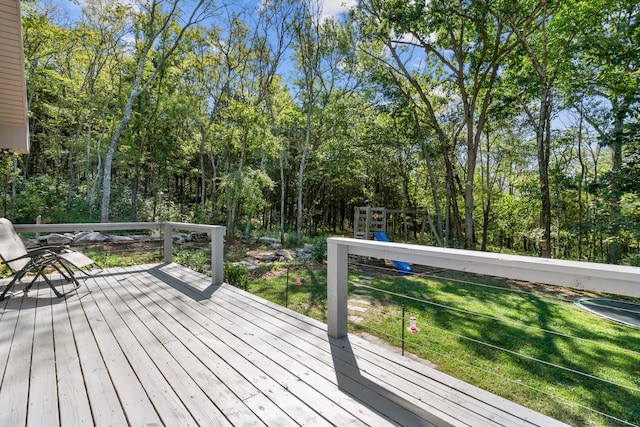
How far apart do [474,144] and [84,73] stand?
16.0 meters

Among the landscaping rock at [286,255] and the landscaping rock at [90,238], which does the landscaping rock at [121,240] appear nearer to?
the landscaping rock at [90,238]

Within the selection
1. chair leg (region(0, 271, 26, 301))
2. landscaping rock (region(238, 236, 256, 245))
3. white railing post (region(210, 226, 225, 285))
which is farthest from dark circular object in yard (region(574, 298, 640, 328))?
landscaping rock (region(238, 236, 256, 245))

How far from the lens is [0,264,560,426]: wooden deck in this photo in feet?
4.84

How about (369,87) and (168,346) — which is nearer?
(168,346)

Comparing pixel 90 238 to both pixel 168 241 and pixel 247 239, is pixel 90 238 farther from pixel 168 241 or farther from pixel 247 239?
pixel 168 241

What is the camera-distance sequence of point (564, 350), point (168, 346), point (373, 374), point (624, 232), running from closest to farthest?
point (373, 374) < point (168, 346) < point (564, 350) < point (624, 232)

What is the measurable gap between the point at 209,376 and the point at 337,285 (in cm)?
104

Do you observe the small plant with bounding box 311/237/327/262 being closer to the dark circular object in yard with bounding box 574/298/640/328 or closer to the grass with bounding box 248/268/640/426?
the grass with bounding box 248/268/640/426

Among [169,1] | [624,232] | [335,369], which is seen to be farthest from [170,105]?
[624,232]

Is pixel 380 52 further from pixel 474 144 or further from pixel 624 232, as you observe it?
pixel 624 232

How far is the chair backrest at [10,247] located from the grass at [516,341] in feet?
10.3

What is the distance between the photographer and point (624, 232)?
6.12 metres

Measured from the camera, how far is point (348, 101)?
489 inches

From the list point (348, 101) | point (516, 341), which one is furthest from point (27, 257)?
point (348, 101)
